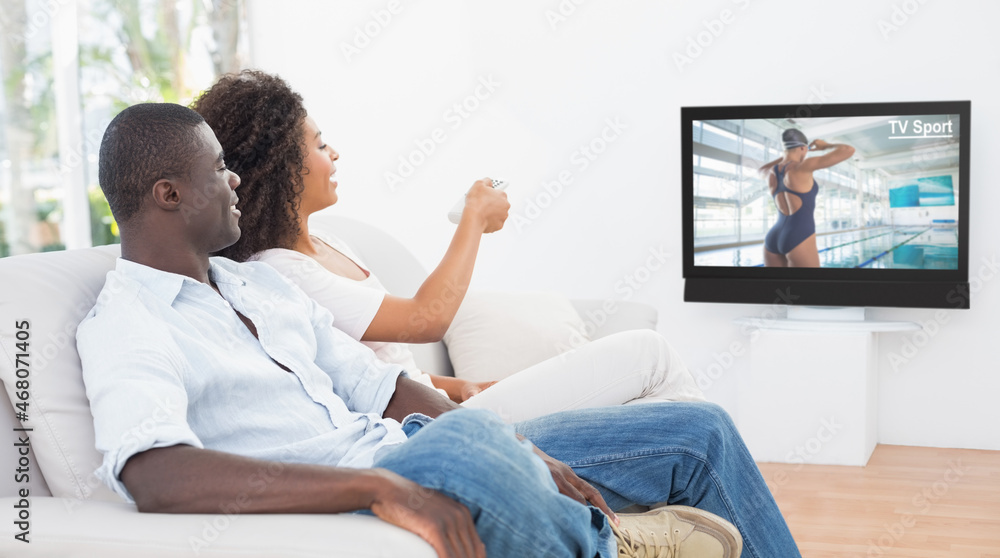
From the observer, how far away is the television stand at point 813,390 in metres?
3.08

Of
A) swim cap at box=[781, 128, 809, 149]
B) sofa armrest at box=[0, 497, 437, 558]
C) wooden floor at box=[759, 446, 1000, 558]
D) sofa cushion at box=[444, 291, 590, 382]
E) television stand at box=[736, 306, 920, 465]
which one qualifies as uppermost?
swim cap at box=[781, 128, 809, 149]

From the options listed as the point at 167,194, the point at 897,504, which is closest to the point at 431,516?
the point at 167,194

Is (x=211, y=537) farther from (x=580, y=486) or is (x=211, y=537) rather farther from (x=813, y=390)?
(x=813, y=390)

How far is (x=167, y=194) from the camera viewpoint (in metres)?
1.28

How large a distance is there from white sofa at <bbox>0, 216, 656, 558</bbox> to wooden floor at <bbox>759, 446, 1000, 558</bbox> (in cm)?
167

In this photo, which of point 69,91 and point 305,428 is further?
point 69,91

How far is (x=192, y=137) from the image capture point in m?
1.31

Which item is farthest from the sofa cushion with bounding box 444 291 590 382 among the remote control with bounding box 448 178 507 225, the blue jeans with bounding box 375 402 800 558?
the blue jeans with bounding box 375 402 800 558

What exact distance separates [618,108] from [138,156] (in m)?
2.59

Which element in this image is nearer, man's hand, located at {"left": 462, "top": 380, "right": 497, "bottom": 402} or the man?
the man

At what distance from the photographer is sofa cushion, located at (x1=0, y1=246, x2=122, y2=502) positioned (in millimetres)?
1157

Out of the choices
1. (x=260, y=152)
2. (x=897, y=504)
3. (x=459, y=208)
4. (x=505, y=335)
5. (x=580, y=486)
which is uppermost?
(x=260, y=152)

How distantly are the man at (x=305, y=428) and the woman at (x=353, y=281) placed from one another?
0.46ft

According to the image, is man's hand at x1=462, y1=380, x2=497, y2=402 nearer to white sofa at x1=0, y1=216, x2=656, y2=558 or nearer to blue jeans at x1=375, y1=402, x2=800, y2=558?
blue jeans at x1=375, y1=402, x2=800, y2=558
